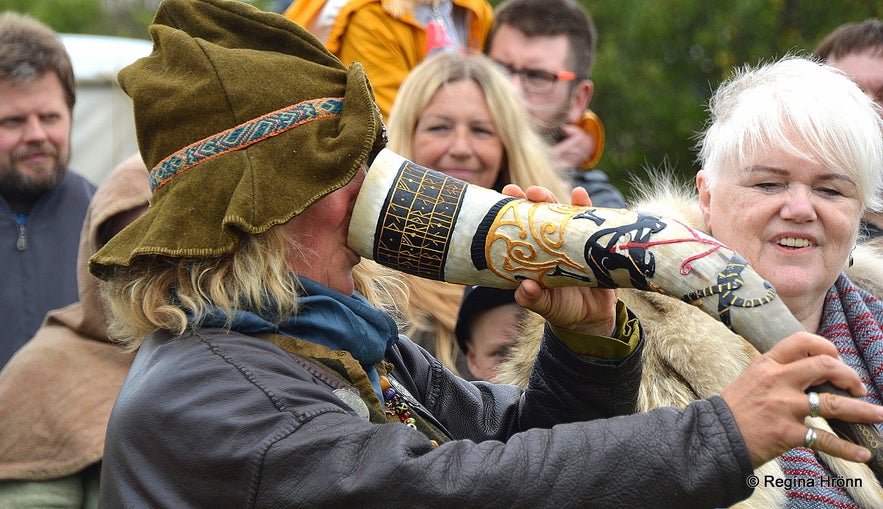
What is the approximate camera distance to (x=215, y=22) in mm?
2482

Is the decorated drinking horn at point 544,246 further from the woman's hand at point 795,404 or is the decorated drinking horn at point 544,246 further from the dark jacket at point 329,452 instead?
→ the dark jacket at point 329,452

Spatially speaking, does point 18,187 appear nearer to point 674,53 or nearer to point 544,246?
point 544,246

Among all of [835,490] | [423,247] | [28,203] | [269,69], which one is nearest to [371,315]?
[423,247]

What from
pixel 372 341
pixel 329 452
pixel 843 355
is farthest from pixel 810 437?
pixel 843 355

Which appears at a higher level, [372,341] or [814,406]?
[814,406]

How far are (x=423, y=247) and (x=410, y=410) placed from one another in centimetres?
45

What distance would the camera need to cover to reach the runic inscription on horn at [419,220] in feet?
7.54

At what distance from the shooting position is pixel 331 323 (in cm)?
236

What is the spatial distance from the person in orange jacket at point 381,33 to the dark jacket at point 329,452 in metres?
2.69

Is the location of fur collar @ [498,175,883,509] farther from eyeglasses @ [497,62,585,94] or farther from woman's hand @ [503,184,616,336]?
eyeglasses @ [497,62,585,94]

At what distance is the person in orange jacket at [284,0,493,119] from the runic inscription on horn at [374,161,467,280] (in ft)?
8.13

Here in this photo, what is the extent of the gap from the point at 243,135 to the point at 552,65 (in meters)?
2.98

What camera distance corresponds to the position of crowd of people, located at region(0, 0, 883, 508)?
1930 mm

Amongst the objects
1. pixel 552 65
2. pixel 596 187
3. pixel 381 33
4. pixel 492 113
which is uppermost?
pixel 552 65
